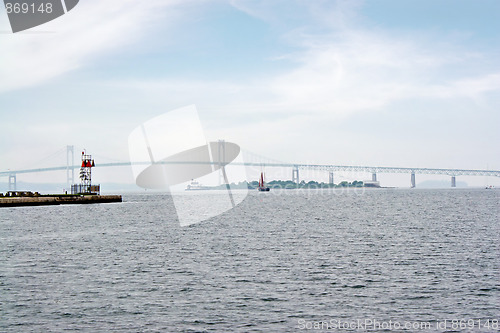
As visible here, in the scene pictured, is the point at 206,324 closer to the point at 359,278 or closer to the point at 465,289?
the point at 359,278

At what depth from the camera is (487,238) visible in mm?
40062

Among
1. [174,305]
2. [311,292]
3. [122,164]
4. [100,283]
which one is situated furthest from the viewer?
[122,164]

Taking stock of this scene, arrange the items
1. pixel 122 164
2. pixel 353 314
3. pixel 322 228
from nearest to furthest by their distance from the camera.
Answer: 1. pixel 353 314
2. pixel 322 228
3. pixel 122 164

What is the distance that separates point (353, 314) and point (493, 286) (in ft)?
26.1

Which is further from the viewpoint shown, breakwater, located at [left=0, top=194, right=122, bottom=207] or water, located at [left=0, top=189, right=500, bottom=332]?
breakwater, located at [left=0, top=194, right=122, bottom=207]

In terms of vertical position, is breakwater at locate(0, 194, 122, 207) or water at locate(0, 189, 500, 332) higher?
breakwater at locate(0, 194, 122, 207)

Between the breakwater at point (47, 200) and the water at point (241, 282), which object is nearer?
the water at point (241, 282)

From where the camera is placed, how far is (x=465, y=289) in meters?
21.5

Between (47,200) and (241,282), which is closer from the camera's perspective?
(241,282)

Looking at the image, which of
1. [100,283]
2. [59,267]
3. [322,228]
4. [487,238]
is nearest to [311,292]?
[100,283]

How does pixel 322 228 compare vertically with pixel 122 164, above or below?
below

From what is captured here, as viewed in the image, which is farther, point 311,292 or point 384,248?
point 384,248

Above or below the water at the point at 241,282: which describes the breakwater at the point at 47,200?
above

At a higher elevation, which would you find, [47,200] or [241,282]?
[47,200]
